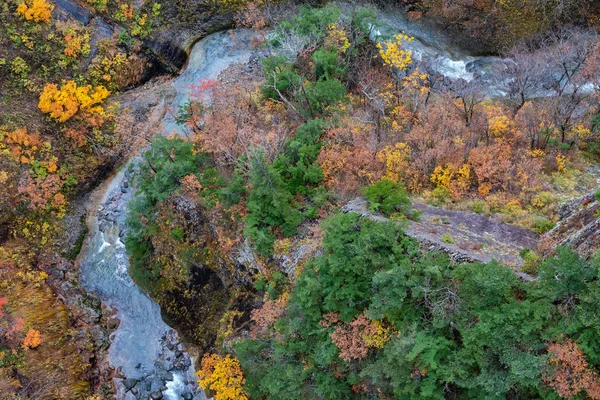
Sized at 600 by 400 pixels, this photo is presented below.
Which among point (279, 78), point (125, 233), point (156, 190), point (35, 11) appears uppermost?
point (279, 78)

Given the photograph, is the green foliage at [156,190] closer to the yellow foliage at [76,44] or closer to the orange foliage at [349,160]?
the orange foliage at [349,160]

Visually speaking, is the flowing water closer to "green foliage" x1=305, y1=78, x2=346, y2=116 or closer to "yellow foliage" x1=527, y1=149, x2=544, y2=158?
"green foliage" x1=305, y1=78, x2=346, y2=116

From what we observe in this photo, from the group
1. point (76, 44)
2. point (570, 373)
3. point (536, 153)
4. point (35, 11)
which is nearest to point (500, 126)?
point (536, 153)

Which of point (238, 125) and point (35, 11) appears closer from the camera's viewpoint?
point (238, 125)

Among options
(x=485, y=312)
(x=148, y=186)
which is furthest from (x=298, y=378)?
(x=148, y=186)

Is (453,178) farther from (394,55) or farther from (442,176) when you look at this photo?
(394,55)

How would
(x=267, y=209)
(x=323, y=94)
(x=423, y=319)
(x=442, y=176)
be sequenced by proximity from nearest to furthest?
1. (x=423, y=319)
2. (x=267, y=209)
3. (x=442, y=176)
4. (x=323, y=94)

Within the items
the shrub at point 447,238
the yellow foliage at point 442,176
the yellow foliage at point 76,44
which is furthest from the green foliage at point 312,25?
the shrub at point 447,238

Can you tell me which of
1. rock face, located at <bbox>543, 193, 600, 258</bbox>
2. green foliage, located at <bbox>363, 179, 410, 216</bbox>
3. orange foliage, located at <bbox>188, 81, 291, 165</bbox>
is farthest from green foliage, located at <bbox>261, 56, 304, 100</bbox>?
rock face, located at <bbox>543, 193, 600, 258</bbox>
